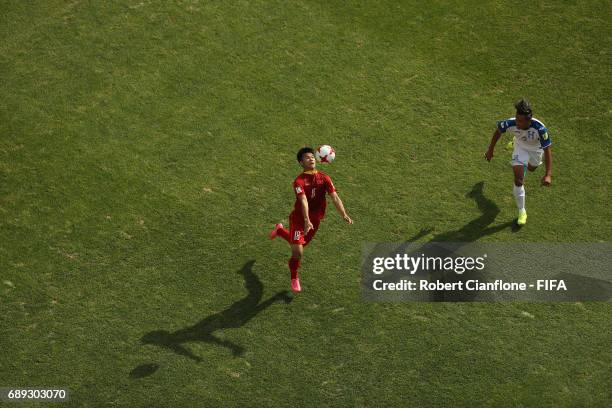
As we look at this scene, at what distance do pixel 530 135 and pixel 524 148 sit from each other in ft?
0.97

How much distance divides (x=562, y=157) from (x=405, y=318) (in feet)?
15.9

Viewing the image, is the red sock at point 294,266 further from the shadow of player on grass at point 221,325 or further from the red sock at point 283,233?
the red sock at point 283,233

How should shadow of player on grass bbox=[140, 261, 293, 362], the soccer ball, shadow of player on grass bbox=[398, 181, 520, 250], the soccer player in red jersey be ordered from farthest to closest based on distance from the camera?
→ shadow of player on grass bbox=[398, 181, 520, 250] → the soccer ball → the soccer player in red jersey → shadow of player on grass bbox=[140, 261, 293, 362]

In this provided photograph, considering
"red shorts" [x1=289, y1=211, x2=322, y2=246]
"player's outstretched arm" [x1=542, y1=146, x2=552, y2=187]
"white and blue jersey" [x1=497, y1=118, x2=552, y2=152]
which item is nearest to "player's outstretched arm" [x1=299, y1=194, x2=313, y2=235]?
"red shorts" [x1=289, y1=211, x2=322, y2=246]

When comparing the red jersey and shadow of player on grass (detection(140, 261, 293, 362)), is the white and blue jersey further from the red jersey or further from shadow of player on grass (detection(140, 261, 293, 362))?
shadow of player on grass (detection(140, 261, 293, 362))

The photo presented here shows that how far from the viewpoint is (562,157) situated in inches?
595

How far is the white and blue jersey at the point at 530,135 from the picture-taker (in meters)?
13.3

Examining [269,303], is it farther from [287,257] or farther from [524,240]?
[524,240]

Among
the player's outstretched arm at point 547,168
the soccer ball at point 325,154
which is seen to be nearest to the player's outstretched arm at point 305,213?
the soccer ball at point 325,154

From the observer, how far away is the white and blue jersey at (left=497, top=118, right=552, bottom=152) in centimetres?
1329

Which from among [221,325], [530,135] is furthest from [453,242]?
[221,325]

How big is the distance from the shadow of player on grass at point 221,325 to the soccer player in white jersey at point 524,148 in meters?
4.30

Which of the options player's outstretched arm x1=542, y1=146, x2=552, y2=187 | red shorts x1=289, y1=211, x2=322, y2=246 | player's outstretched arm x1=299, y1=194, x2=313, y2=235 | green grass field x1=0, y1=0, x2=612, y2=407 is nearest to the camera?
green grass field x1=0, y1=0, x2=612, y2=407

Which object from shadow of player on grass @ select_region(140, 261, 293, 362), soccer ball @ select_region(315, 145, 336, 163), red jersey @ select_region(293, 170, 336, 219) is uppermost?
soccer ball @ select_region(315, 145, 336, 163)
